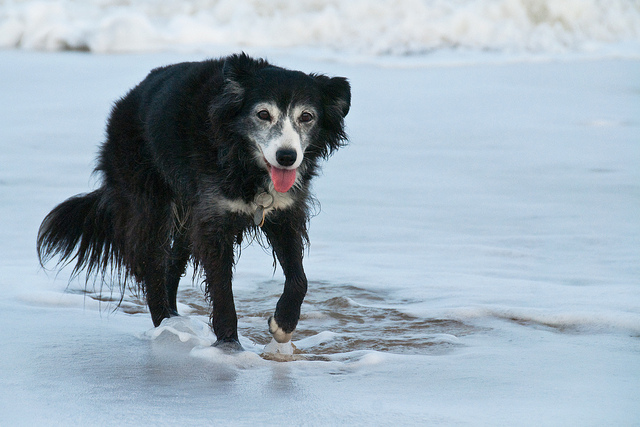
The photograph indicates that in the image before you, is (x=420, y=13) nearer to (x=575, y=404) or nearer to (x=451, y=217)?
(x=451, y=217)

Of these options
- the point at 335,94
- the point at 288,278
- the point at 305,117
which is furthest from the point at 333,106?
the point at 288,278

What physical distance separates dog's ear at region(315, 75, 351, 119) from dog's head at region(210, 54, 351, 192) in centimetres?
4

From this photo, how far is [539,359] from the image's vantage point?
356 cm

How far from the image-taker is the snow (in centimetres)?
297

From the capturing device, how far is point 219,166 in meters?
3.91

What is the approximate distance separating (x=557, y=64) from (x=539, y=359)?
12.7 metres

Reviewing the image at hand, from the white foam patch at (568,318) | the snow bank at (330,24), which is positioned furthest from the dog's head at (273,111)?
the snow bank at (330,24)

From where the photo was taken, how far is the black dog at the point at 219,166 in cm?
388

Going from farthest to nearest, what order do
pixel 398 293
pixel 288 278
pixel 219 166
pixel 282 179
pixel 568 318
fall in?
pixel 398 293, pixel 568 318, pixel 288 278, pixel 219 166, pixel 282 179

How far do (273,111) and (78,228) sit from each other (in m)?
1.44

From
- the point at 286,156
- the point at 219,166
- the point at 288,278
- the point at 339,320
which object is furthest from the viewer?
the point at 339,320

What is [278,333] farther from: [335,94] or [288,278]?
[335,94]

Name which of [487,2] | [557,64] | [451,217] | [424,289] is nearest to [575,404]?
[424,289]

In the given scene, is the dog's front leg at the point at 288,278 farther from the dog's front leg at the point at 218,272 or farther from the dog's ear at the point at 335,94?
the dog's ear at the point at 335,94
